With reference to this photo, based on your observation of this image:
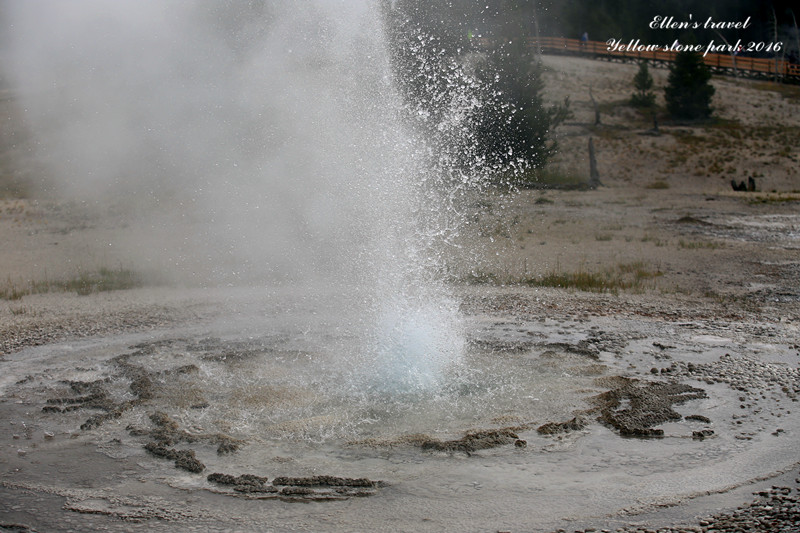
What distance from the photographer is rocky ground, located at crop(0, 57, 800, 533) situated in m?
4.62

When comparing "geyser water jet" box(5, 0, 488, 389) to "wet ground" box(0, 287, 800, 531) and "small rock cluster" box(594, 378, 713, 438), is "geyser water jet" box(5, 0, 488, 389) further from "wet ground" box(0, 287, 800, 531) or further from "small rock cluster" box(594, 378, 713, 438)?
"small rock cluster" box(594, 378, 713, 438)

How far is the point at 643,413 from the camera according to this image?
5160 mm

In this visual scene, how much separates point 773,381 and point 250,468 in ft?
13.1

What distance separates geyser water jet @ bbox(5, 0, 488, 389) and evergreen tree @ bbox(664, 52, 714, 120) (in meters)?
23.6

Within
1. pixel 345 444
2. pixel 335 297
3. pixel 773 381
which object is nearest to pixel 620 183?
pixel 335 297

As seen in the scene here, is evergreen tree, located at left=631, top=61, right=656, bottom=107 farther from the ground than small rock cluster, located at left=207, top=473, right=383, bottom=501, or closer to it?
farther from the ground

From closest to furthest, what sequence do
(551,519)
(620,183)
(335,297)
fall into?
(551,519) < (335,297) < (620,183)

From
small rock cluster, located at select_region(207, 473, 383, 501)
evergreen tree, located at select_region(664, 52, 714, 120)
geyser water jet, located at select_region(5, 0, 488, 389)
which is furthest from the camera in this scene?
evergreen tree, located at select_region(664, 52, 714, 120)

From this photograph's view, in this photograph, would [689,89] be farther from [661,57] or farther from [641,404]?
[641,404]

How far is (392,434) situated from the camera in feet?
15.8

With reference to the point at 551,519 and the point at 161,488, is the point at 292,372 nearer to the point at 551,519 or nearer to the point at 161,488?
the point at 161,488

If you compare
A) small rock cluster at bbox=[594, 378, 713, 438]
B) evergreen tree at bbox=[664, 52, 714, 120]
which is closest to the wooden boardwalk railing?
evergreen tree at bbox=[664, 52, 714, 120]

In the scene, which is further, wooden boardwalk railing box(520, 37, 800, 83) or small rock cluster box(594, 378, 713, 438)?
wooden boardwalk railing box(520, 37, 800, 83)

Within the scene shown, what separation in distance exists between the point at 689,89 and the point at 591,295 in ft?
88.3
